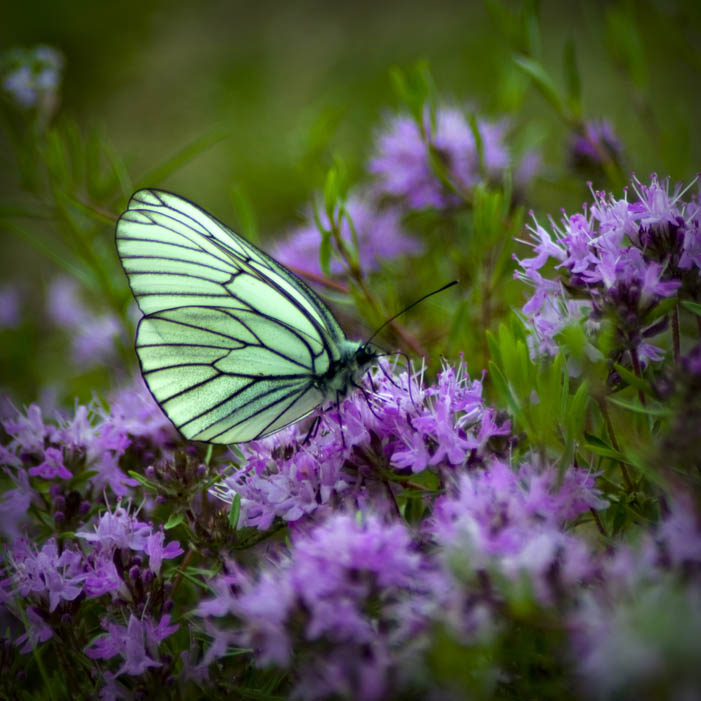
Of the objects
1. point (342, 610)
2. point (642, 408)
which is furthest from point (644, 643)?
point (642, 408)

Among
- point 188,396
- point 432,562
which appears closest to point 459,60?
point 188,396

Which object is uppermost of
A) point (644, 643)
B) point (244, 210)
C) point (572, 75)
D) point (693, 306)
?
point (572, 75)

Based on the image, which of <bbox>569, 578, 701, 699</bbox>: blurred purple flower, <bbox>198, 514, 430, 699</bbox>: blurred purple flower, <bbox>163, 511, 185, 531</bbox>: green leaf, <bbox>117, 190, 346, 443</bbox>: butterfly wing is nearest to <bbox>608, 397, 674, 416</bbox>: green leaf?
<bbox>569, 578, 701, 699</bbox>: blurred purple flower

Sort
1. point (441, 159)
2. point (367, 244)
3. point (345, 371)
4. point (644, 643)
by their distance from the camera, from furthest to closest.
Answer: point (367, 244) → point (441, 159) → point (345, 371) → point (644, 643)

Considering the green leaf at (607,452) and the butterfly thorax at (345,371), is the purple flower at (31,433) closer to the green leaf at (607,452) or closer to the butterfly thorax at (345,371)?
the butterfly thorax at (345,371)

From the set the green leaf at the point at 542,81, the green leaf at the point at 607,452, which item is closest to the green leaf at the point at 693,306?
the green leaf at the point at 607,452

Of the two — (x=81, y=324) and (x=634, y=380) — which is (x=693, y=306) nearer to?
(x=634, y=380)

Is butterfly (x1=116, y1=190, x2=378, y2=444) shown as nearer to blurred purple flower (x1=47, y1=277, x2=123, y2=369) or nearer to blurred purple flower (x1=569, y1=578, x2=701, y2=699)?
blurred purple flower (x1=47, y1=277, x2=123, y2=369)
